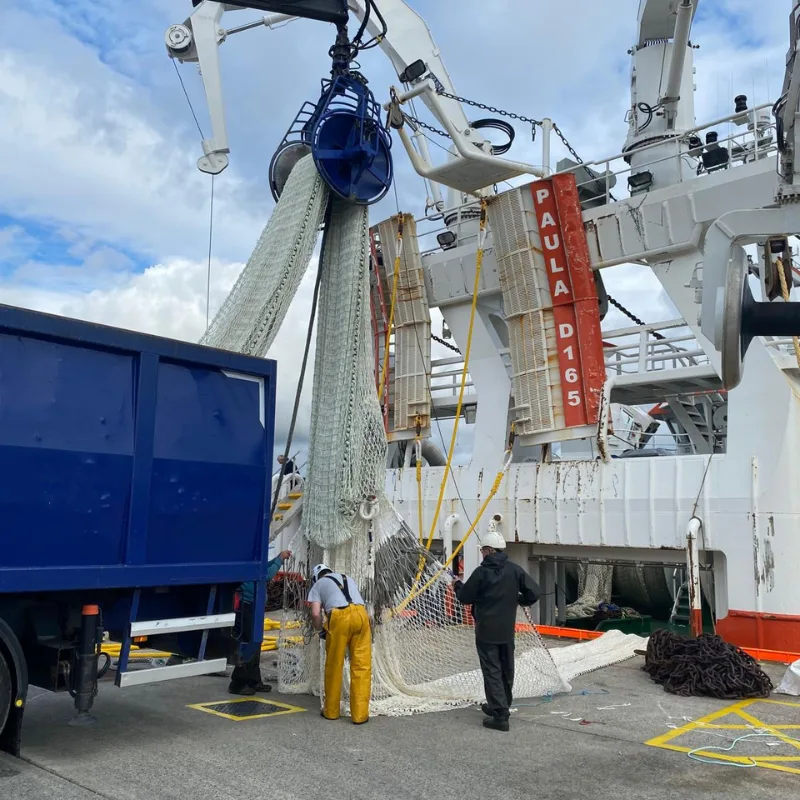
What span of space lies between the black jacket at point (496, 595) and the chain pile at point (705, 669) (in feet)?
8.03

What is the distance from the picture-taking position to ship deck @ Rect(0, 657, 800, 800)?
200 inches

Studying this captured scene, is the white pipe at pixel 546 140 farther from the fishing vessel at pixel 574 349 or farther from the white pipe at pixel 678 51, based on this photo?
the white pipe at pixel 678 51

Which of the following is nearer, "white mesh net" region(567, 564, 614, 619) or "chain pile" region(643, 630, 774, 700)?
"chain pile" region(643, 630, 774, 700)

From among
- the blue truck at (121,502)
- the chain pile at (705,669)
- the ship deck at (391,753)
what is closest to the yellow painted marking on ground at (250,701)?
the ship deck at (391,753)

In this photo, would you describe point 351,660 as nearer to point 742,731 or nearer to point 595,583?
point 742,731

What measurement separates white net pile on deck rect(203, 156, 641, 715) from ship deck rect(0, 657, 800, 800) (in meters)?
0.52

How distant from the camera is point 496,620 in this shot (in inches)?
274

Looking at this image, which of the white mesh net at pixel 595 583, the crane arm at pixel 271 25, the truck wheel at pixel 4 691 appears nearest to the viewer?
the truck wheel at pixel 4 691

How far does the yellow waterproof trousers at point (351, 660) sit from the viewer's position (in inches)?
271

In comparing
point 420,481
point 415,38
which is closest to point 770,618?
point 420,481

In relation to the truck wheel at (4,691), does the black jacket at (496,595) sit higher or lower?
higher

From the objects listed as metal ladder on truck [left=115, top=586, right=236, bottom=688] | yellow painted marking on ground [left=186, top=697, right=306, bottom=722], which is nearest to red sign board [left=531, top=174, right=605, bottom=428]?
yellow painted marking on ground [left=186, top=697, right=306, bottom=722]

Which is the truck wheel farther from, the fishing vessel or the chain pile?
the chain pile

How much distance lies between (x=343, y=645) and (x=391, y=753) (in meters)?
1.17
